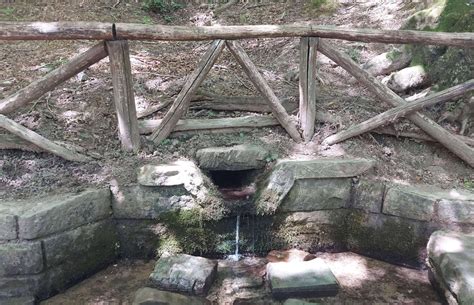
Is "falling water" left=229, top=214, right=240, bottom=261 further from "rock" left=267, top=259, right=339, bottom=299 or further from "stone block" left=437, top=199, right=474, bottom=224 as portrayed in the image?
"stone block" left=437, top=199, right=474, bottom=224

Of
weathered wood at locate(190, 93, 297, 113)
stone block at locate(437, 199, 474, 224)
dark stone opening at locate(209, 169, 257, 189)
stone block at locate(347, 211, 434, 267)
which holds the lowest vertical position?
stone block at locate(347, 211, 434, 267)

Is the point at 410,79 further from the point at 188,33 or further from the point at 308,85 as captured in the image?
the point at 188,33

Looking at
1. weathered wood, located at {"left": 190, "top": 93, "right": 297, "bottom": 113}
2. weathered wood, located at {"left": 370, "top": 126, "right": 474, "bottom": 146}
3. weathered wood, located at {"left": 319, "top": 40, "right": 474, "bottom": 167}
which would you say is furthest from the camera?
weathered wood, located at {"left": 190, "top": 93, "right": 297, "bottom": 113}

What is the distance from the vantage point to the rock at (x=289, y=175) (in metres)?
4.31

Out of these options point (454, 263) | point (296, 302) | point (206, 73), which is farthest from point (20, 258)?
point (454, 263)

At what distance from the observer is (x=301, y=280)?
375 centimetres

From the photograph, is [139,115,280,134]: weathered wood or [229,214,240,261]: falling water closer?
[229,214,240,261]: falling water

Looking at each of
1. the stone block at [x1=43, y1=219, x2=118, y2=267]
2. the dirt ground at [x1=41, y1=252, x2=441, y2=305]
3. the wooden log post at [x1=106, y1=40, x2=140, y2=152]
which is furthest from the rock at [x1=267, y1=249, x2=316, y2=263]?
the wooden log post at [x1=106, y1=40, x2=140, y2=152]

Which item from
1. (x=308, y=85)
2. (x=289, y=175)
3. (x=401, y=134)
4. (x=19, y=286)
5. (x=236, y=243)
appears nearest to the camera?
(x=19, y=286)

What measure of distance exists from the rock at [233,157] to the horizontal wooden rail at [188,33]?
3.75ft

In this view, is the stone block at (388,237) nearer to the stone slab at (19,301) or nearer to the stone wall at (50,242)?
the stone wall at (50,242)

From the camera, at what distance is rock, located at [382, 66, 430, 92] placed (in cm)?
535

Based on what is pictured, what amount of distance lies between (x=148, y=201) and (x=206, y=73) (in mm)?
1468

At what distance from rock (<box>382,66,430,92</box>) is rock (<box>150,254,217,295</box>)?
3.27 metres
